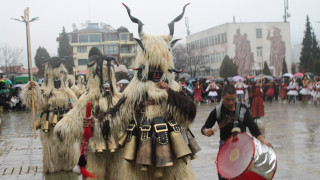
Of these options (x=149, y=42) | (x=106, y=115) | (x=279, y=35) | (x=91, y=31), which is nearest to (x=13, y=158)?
(x=106, y=115)

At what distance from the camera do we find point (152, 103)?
486cm

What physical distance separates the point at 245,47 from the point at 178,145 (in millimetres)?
57391

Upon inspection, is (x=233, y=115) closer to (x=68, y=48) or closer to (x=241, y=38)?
(x=241, y=38)

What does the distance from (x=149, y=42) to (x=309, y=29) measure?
205ft

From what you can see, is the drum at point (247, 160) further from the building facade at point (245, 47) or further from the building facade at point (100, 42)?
the building facade at point (100, 42)

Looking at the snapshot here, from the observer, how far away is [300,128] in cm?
1326

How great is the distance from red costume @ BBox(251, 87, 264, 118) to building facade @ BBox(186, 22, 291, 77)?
43.7 meters

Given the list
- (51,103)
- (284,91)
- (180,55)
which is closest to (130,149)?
(51,103)

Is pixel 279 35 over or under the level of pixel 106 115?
over

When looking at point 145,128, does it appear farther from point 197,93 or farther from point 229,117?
point 197,93

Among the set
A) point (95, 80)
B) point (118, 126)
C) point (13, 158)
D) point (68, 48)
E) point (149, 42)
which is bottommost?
point (13, 158)

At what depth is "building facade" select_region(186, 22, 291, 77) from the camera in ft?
195

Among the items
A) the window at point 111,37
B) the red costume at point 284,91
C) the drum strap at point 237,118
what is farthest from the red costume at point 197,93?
the window at point 111,37

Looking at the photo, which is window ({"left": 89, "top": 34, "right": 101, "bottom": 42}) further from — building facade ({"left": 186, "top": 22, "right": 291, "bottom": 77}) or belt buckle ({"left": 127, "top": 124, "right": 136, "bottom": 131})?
belt buckle ({"left": 127, "top": 124, "right": 136, "bottom": 131})
